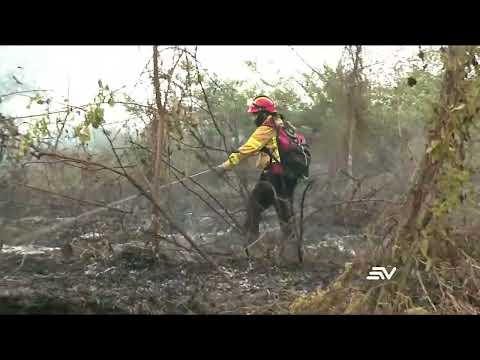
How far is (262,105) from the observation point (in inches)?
187

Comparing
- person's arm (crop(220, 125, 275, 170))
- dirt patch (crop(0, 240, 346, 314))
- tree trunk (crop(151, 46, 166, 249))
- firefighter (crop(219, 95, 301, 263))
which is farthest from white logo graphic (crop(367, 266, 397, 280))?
tree trunk (crop(151, 46, 166, 249))

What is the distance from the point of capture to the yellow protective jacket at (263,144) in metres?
4.76

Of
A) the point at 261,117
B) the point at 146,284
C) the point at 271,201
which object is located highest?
the point at 261,117

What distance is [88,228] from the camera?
4.88 metres

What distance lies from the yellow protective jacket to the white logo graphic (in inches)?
39.3

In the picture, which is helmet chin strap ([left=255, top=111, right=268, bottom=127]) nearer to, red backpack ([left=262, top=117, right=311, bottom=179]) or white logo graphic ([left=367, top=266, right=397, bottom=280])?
red backpack ([left=262, top=117, right=311, bottom=179])

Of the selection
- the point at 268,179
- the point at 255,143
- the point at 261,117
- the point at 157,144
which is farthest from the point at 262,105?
the point at 157,144

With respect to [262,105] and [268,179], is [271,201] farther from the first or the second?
[262,105]

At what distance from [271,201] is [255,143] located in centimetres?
45

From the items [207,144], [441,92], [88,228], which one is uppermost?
[441,92]
